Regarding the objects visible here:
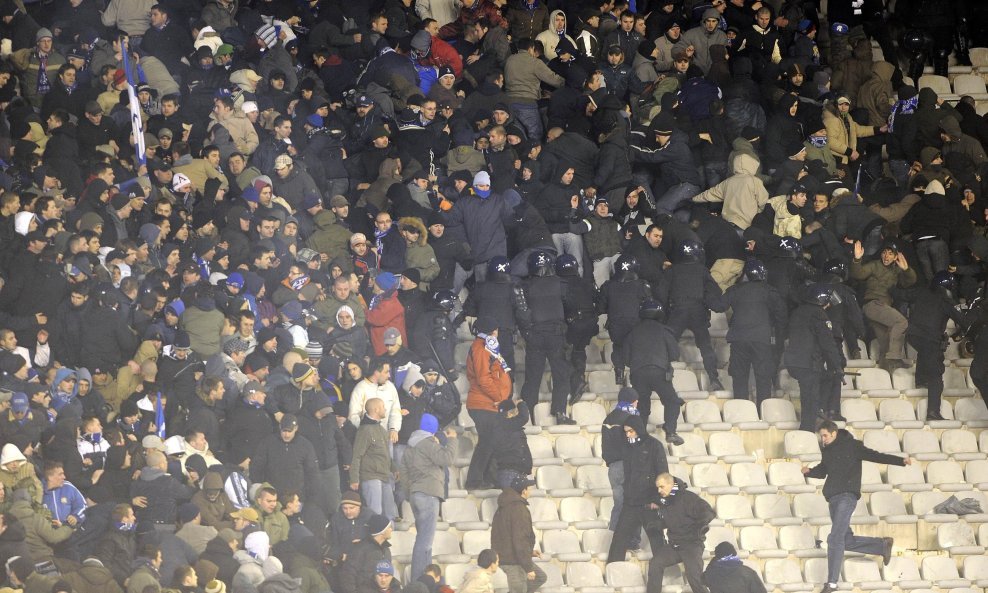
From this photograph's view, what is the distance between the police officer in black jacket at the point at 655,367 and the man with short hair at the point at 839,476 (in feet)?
4.34

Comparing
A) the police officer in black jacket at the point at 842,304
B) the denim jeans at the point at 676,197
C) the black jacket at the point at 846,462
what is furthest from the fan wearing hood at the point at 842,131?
the black jacket at the point at 846,462

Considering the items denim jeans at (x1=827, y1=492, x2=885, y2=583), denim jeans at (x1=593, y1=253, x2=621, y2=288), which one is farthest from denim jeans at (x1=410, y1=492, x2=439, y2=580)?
denim jeans at (x1=593, y1=253, x2=621, y2=288)

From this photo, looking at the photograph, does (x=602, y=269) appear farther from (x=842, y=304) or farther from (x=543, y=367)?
(x=842, y=304)

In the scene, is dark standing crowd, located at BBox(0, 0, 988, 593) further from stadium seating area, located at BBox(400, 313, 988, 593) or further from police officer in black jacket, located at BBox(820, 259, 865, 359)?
stadium seating area, located at BBox(400, 313, 988, 593)

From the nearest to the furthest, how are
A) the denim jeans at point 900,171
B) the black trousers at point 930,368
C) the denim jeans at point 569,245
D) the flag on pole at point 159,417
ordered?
the flag on pole at point 159,417 → the black trousers at point 930,368 → the denim jeans at point 569,245 → the denim jeans at point 900,171

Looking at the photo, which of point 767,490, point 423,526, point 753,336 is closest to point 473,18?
point 753,336

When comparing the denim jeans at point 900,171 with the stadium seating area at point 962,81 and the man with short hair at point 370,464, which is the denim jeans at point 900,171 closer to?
the stadium seating area at point 962,81

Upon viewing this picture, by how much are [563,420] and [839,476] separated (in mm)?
2432

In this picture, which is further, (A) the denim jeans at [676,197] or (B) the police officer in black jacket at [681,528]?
(A) the denim jeans at [676,197]

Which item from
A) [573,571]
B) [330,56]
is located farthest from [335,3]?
[573,571]

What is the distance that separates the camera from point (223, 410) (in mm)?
17156

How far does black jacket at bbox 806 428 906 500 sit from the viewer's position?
1709 centimetres

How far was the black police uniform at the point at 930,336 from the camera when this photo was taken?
18766 mm

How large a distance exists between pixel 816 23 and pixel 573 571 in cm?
851
